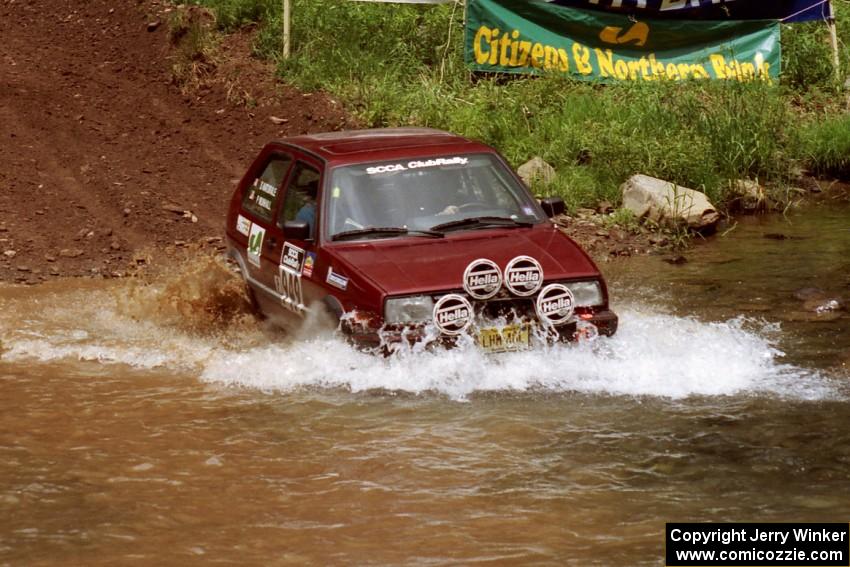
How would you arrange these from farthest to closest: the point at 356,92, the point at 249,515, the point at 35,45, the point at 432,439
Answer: the point at 35,45, the point at 356,92, the point at 432,439, the point at 249,515

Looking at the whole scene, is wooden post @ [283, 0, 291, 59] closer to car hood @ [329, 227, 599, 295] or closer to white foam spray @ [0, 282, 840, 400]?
white foam spray @ [0, 282, 840, 400]

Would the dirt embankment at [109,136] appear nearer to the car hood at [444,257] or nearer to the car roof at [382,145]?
the car roof at [382,145]

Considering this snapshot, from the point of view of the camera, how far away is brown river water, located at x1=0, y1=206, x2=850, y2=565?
574 centimetres

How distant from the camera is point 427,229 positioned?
820 cm

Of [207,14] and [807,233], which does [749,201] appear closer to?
[807,233]

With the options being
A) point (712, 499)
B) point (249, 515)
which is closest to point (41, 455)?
point (249, 515)

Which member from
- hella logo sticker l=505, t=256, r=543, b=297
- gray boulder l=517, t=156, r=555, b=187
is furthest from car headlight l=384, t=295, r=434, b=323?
gray boulder l=517, t=156, r=555, b=187

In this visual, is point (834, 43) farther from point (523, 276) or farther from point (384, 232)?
point (523, 276)

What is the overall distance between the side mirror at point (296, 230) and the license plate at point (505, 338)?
4.82 ft

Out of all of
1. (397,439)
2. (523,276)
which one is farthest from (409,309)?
(397,439)

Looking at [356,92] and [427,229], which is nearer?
[427,229]

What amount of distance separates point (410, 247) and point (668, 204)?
5922 millimetres

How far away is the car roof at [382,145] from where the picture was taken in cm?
859

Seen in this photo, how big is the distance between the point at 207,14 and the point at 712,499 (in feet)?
45.8
